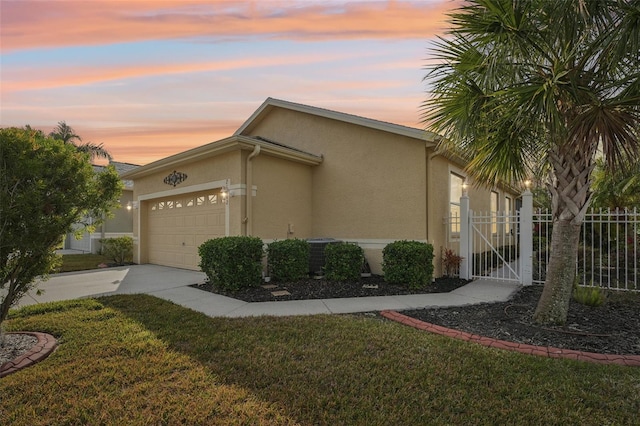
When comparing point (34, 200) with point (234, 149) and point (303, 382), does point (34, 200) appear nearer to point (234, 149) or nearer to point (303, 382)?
point (303, 382)

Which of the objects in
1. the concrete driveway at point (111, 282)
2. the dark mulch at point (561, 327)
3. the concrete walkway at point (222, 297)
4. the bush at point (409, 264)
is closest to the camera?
the dark mulch at point (561, 327)

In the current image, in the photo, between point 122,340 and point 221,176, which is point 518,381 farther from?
point 221,176

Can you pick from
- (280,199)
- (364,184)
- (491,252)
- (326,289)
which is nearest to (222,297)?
(326,289)

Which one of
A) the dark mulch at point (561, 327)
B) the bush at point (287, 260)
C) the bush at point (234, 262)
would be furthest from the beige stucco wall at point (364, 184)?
the dark mulch at point (561, 327)

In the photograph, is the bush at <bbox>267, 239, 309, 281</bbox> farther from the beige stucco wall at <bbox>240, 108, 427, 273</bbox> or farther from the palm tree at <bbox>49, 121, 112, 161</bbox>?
the palm tree at <bbox>49, 121, 112, 161</bbox>

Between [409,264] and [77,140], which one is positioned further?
[77,140]

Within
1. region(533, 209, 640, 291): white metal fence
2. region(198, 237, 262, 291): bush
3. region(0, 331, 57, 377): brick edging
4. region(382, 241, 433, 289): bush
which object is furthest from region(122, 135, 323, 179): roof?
region(533, 209, 640, 291): white metal fence

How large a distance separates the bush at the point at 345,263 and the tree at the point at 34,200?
5257 millimetres

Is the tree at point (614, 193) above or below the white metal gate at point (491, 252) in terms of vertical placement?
above

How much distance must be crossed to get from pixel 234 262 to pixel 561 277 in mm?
6107

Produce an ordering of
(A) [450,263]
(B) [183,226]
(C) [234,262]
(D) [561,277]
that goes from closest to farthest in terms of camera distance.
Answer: (D) [561,277], (C) [234,262], (A) [450,263], (B) [183,226]

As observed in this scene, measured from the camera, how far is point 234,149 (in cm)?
913

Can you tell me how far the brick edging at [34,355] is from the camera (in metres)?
3.84

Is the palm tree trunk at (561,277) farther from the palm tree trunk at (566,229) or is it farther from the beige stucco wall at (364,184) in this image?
the beige stucco wall at (364,184)
